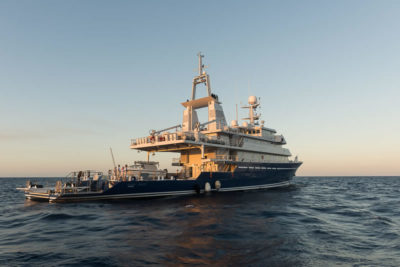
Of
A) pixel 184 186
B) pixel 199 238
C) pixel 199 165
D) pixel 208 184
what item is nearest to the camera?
pixel 199 238

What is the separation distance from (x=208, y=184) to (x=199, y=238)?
16.2m

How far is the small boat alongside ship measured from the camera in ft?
74.7

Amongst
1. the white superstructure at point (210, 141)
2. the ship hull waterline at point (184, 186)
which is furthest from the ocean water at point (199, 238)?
the white superstructure at point (210, 141)

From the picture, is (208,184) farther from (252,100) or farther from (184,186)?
(252,100)

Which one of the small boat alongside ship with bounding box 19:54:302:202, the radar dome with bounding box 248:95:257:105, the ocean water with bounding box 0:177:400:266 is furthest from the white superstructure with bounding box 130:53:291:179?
the ocean water with bounding box 0:177:400:266

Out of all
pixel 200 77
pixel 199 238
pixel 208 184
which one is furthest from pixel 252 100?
pixel 199 238

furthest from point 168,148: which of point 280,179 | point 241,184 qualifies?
point 280,179

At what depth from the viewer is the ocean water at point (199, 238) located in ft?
26.0

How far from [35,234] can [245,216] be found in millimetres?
11345

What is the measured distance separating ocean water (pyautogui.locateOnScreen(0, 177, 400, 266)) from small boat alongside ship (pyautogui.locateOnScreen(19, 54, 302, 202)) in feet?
18.6

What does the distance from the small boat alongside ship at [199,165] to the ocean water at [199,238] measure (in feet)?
18.6

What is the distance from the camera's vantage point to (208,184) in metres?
26.4

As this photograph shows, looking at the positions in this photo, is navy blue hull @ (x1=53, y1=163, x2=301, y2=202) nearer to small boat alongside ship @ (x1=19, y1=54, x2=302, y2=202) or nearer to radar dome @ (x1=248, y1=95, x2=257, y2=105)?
small boat alongside ship @ (x1=19, y1=54, x2=302, y2=202)

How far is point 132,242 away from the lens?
381 inches
